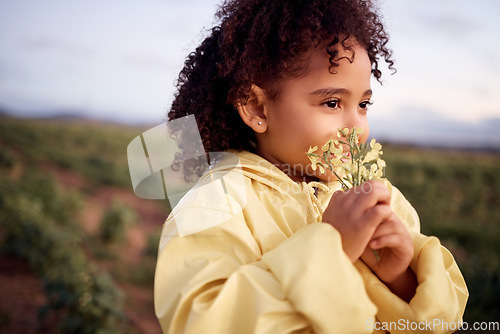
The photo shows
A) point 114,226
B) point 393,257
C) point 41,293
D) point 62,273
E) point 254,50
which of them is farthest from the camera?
point 114,226

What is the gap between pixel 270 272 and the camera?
1.28 m

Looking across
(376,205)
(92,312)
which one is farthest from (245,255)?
(92,312)

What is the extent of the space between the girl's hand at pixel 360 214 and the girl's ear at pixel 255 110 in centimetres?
59

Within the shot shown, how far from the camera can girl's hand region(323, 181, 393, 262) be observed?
1.26m

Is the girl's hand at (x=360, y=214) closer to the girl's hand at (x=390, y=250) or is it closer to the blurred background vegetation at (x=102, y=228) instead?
the girl's hand at (x=390, y=250)

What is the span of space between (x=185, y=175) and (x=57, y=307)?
2.76 m

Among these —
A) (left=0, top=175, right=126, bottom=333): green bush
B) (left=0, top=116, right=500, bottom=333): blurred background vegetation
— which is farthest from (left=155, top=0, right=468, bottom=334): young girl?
(left=0, top=116, right=500, bottom=333): blurred background vegetation

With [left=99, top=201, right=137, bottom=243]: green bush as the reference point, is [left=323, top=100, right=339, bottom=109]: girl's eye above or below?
above

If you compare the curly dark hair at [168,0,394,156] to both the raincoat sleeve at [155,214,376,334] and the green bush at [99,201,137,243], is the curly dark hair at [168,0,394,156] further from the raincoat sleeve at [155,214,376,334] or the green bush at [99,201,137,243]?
the green bush at [99,201,137,243]

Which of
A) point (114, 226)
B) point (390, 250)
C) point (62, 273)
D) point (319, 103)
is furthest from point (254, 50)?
point (114, 226)

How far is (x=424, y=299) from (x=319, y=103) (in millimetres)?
799

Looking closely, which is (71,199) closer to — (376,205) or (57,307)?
(57,307)

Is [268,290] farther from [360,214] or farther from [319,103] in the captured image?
[319,103]

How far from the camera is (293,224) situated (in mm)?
1598
